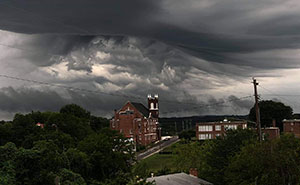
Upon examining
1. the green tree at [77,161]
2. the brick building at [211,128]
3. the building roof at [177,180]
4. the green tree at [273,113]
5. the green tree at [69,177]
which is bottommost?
the building roof at [177,180]

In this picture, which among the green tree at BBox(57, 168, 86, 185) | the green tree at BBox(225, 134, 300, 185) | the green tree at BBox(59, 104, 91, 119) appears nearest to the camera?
the green tree at BBox(225, 134, 300, 185)

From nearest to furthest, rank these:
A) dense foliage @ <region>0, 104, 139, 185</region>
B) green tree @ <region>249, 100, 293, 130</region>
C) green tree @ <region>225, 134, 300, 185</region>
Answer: green tree @ <region>225, 134, 300, 185</region>, dense foliage @ <region>0, 104, 139, 185</region>, green tree @ <region>249, 100, 293, 130</region>

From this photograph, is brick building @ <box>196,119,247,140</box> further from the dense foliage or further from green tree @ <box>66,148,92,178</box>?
green tree @ <box>66,148,92,178</box>

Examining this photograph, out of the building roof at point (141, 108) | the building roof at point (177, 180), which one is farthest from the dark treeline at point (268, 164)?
the building roof at point (141, 108)

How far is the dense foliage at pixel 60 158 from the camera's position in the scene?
33.0m

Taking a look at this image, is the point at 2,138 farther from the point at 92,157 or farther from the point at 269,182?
the point at 269,182

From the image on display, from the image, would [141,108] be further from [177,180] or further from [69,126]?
[177,180]

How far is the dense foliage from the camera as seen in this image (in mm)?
32969

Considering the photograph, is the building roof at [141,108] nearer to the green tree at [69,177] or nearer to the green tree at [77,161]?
the green tree at [77,161]

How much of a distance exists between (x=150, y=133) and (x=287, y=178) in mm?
Result: 107408

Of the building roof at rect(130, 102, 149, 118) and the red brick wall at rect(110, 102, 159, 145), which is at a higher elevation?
the building roof at rect(130, 102, 149, 118)

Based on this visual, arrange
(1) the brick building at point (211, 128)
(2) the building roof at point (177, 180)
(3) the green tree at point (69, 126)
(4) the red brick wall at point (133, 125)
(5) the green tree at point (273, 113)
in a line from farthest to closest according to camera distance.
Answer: (5) the green tree at point (273, 113), (4) the red brick wall at point (133, 125), (1) the brick building at point (211, 128), (3) the green tree at point (69, 126), (2) the building roof at point (177, 180)

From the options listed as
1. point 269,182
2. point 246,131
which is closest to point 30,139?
point 246,131

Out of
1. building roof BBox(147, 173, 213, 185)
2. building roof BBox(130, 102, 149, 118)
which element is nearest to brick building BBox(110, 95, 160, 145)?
building roof BBox(130, 102, 149, 118)
